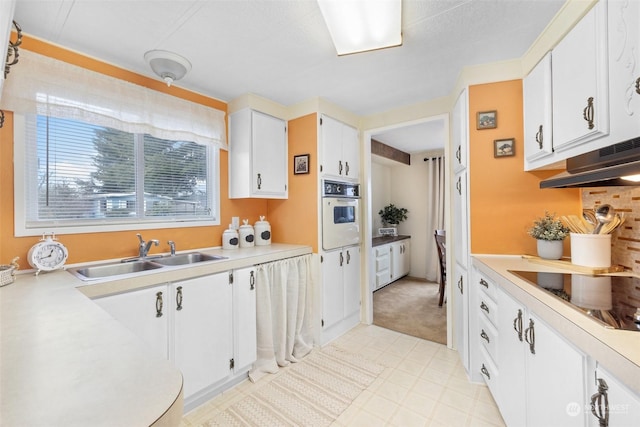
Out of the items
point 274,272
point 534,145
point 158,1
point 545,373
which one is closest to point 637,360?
point 545,373

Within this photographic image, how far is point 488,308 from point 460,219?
77cm

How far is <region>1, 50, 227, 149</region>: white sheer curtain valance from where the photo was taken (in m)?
1.61

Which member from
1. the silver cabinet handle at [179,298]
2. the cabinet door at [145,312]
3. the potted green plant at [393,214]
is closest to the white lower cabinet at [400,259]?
the potted green plant at [393,214]

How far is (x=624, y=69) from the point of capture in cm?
109

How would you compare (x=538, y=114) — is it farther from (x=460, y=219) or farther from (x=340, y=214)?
(x=340, y=214)

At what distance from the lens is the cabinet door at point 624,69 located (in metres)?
1.03

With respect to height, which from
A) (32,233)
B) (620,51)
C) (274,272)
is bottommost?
(274,272)

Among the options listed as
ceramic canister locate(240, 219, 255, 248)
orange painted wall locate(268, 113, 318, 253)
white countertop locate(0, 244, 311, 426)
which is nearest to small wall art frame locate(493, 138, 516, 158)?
orange painted wall locate(268, 113, 318, 253)

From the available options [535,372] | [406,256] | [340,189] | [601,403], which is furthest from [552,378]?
[406,256]

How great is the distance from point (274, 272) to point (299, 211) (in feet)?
2.40

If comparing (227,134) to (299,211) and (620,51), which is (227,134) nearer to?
(299,211)

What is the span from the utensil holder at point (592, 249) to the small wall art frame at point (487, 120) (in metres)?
0.92

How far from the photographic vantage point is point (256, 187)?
2.58m

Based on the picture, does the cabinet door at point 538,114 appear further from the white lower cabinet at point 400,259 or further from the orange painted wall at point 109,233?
the white lower cabinet at point 400,259
